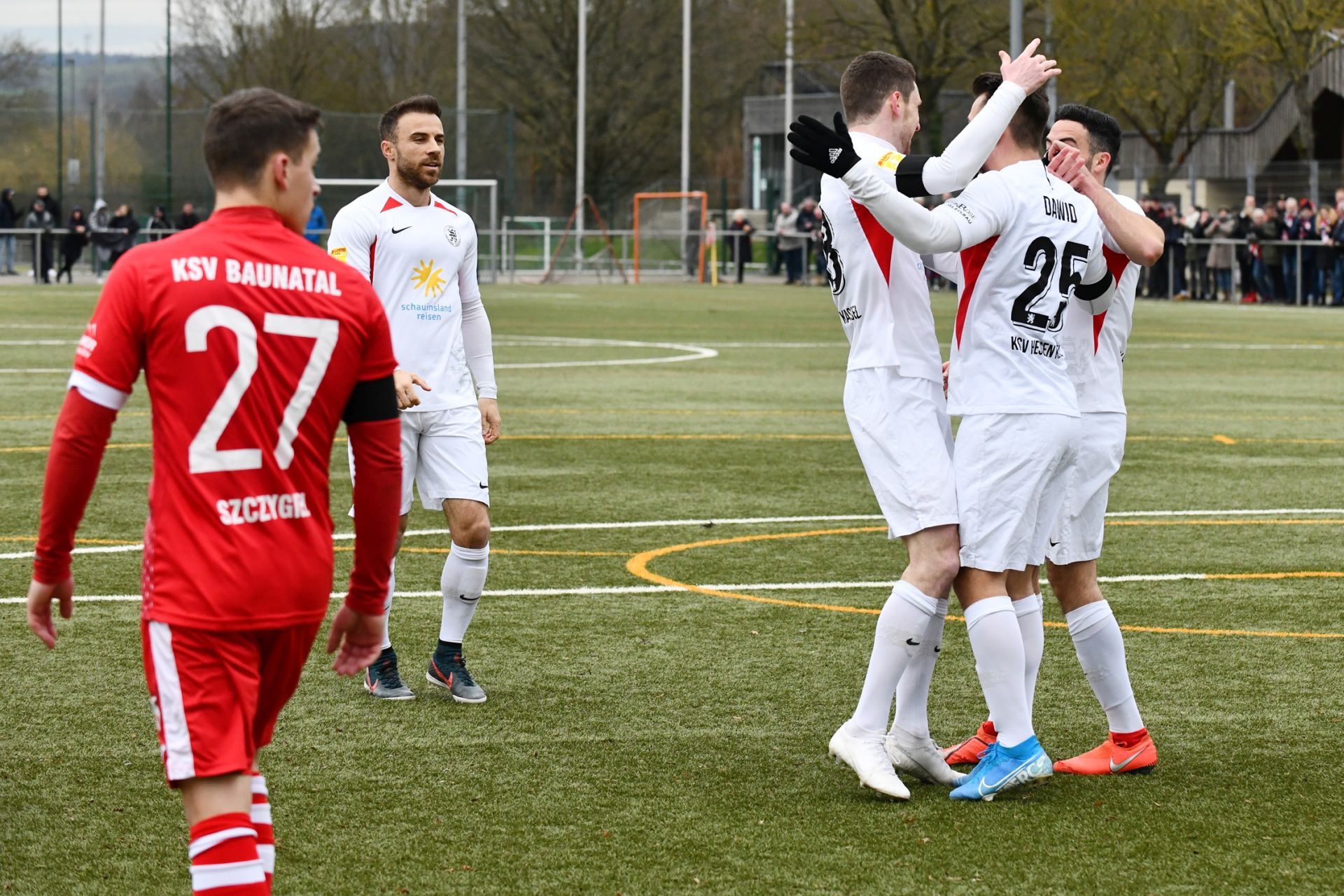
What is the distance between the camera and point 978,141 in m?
5.29

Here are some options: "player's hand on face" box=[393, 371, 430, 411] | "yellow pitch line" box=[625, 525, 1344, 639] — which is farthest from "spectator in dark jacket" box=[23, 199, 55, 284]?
"player's hand on face" box=[393, 371, 430, 411]

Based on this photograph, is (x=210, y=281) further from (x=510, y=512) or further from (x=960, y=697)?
(x=510, y=512)

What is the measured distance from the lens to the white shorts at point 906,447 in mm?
5375

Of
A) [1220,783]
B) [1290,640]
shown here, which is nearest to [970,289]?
[1220,783]

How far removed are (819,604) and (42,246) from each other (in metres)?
33.9

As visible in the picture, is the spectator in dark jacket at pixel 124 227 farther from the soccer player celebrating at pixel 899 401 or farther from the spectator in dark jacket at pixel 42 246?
the soccer player celebrating at pixel 899 401

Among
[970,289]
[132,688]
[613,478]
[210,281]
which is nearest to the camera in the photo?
[210,281]

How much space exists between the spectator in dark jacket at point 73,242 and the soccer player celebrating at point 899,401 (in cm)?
3560

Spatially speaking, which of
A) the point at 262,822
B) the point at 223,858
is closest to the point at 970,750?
the point at 262,822

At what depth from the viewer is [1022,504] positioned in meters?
5.35

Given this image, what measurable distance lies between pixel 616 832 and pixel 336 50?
59.2 metres

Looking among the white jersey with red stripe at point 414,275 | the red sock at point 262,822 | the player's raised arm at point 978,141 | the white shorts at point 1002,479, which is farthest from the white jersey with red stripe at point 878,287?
the red sock at point 262,822

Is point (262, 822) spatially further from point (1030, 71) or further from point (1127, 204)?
point (1127, 204)

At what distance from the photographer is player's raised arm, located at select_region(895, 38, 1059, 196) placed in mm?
5262
